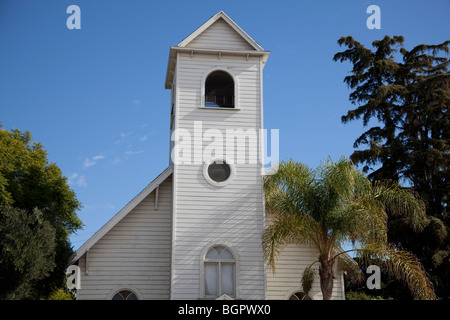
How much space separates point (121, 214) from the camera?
19.2 m

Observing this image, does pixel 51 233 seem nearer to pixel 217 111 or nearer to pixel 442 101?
pixel 217 111

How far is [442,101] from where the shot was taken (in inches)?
1110

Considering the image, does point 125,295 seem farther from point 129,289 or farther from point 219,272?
point 219,272

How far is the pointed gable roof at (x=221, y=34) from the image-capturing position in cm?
2059

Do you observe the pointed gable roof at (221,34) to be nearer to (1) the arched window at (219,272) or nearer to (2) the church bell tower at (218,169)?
(2) the church bell tower at (218,169)

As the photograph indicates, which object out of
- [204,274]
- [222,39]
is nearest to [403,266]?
[204,274]

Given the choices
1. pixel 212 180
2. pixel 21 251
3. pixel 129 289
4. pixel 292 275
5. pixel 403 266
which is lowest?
pixel 129 289

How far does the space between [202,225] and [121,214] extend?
301 centimetres

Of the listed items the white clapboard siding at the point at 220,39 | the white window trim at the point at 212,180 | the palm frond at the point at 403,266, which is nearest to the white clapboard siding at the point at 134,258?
the white window trim at the point at 212,180

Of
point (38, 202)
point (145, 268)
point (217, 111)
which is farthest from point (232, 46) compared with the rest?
point (38, 202)

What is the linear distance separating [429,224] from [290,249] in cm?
925

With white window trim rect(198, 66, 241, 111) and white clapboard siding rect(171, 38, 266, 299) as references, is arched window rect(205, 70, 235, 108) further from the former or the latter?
white clapboard siding rect(171, 38, 266, 299)

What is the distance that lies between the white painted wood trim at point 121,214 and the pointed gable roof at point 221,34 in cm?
503
